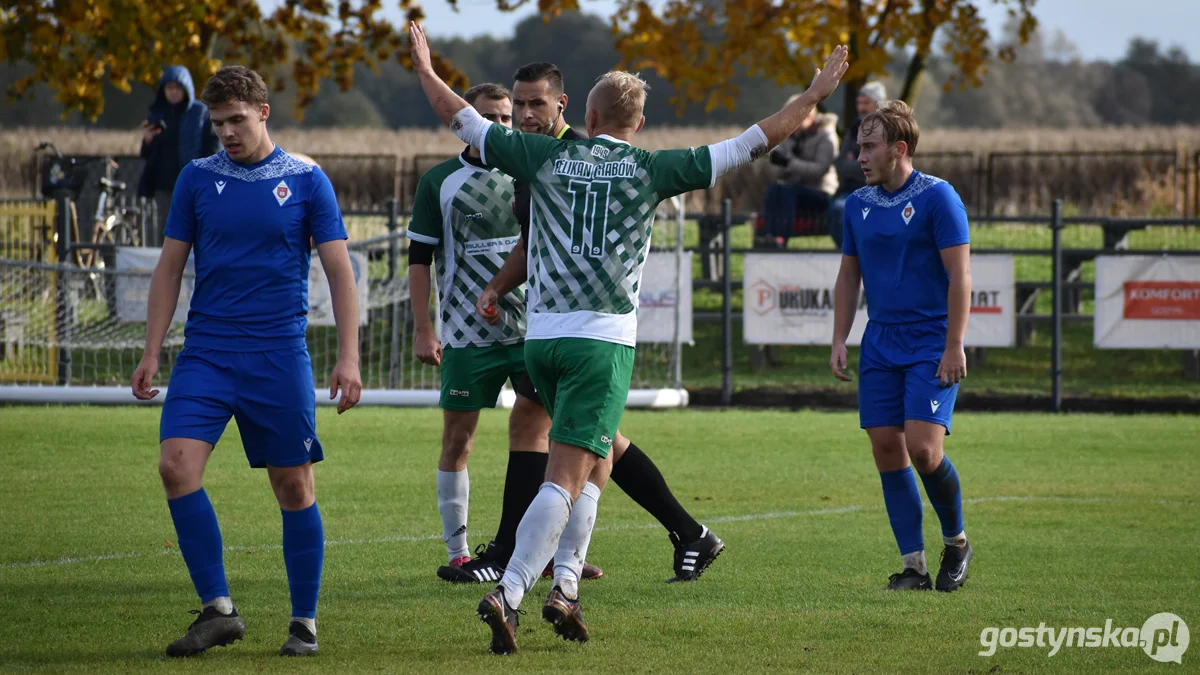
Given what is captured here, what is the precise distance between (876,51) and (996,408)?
6434 millimetres

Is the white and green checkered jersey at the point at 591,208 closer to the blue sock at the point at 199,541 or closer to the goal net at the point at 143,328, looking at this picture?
the blue sock at the point at 199,541

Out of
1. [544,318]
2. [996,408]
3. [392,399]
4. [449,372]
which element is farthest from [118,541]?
[996,408]

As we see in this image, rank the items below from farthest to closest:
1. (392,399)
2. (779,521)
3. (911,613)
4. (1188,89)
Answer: (1188,89) < (392,399) < (779,521) < (911,613)

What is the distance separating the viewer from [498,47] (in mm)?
124375

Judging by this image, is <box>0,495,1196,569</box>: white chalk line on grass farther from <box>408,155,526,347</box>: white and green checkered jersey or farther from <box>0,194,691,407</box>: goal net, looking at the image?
<box>0,194,691,407</box>: goal net

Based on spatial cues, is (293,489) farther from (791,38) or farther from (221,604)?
(791,38)

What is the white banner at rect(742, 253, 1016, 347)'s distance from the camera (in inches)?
593

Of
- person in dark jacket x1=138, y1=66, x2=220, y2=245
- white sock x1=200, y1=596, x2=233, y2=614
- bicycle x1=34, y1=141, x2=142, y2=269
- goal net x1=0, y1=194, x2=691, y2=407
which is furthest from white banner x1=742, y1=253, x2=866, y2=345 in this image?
white sock x1=200, y1=596, x2=233, y2=614

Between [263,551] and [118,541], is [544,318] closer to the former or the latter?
[263,551]

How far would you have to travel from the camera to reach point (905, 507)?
264 inches

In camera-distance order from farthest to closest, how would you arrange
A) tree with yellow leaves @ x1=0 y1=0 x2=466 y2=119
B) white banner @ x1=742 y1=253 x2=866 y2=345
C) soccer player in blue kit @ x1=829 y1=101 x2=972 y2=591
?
tree with yellow leaves @ x1=0 y1=0 x2=466 y2=119 → white banner @ x1=742 y1=253 x2=866 y2=345 → soccer player in blue kit @ x1=829 y1=101 x2=972 y2=591

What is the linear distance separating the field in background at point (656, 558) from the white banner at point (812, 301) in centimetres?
259

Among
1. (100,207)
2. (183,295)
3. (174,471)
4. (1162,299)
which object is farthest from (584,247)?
(100,207)

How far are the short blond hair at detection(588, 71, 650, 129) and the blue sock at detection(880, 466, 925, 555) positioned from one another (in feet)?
6.86
